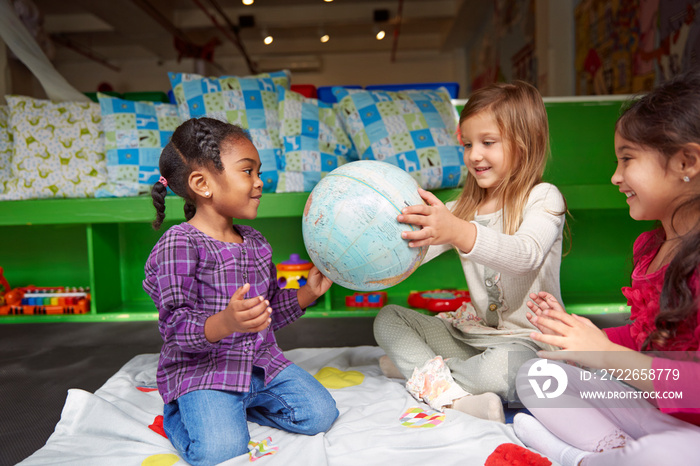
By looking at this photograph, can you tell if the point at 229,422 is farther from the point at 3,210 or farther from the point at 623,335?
the point at 3,210

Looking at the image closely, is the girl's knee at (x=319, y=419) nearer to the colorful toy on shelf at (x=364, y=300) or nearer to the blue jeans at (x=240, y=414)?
the blue jeans at (x=240, y=414)

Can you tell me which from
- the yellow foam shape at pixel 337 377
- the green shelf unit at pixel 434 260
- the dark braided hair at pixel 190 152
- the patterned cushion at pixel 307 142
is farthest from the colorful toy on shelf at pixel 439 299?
the dark braided hair at pixel 190 152

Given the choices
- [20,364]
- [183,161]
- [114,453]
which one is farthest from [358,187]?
[20,364]

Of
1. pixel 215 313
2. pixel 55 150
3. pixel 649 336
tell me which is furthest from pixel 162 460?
pixel 55 150

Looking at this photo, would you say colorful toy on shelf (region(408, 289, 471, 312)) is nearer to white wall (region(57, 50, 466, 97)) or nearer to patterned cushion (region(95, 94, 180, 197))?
patterned cushion (region(95, 94, 180, 197))

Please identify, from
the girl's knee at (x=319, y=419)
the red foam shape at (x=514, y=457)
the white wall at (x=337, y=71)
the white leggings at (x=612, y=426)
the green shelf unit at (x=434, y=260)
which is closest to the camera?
the white leggings at (x=612, y=426)

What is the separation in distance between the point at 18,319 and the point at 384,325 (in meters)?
2.41

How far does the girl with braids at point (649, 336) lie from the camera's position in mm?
1139

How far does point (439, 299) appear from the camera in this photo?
2998 mm

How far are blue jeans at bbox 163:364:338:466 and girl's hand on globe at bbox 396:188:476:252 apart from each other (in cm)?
60

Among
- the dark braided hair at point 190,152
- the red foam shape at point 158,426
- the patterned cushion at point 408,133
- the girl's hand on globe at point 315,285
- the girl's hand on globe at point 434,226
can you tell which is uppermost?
the patterned cushion at point 408,133

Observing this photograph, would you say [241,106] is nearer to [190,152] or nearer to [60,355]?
[190,152]

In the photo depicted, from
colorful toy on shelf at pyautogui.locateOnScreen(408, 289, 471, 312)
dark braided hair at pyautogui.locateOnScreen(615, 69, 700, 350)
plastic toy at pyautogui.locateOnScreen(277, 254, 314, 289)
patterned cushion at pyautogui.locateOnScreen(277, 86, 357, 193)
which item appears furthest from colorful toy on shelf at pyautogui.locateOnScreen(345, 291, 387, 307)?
dark braided hair at pyautogui.locateOnScreen(615, 69, 700, 350)

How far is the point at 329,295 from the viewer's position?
10.1 ft
